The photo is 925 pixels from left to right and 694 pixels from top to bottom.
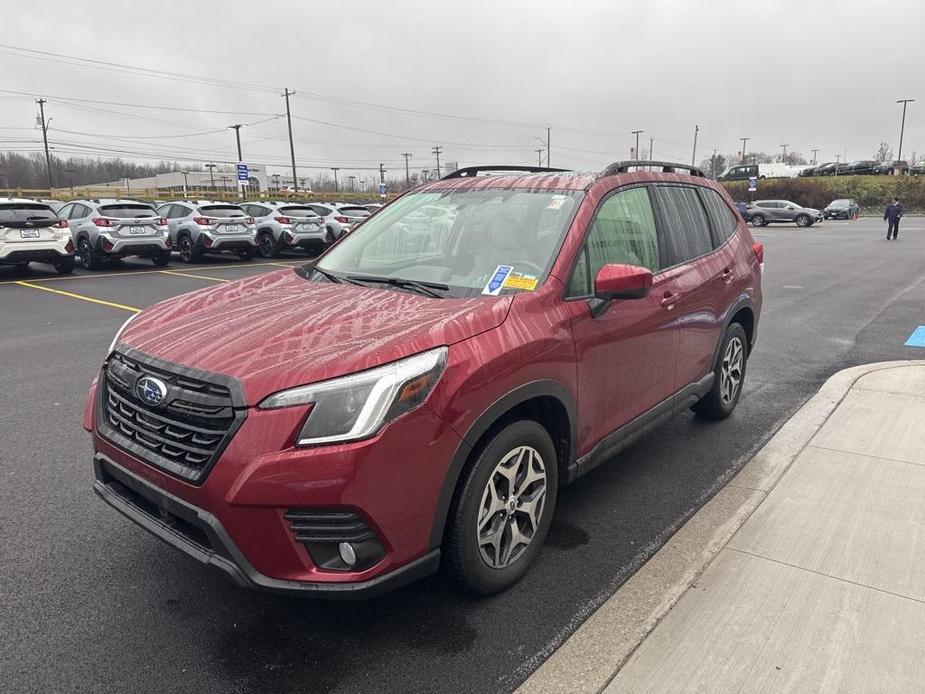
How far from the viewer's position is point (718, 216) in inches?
189

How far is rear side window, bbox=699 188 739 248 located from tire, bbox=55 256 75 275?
1391 centimetres

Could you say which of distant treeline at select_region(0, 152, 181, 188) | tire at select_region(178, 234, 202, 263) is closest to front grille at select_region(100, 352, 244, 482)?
tire at select_region(178, 234, 202, 263)

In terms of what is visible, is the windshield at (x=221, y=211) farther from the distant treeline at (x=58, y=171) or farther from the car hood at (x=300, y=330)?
the distant treeline at (x=58, y=171)

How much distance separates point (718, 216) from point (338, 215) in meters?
16.4

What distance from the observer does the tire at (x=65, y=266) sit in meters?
14.2

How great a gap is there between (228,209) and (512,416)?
16.5m

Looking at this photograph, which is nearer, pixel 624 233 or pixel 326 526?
pixel 326 526

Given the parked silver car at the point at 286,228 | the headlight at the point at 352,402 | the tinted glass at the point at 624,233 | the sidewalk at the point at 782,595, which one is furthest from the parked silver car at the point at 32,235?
the sidewalk at the point at 782,595

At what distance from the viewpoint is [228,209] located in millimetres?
17469

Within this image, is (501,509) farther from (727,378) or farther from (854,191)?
(854,191)

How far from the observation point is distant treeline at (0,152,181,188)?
75.2m

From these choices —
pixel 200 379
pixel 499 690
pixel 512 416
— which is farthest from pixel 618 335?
pixel 200 379

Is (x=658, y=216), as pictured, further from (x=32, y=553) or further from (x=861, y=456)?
(x=32, y=553)

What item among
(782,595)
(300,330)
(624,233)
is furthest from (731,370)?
(300,330)
